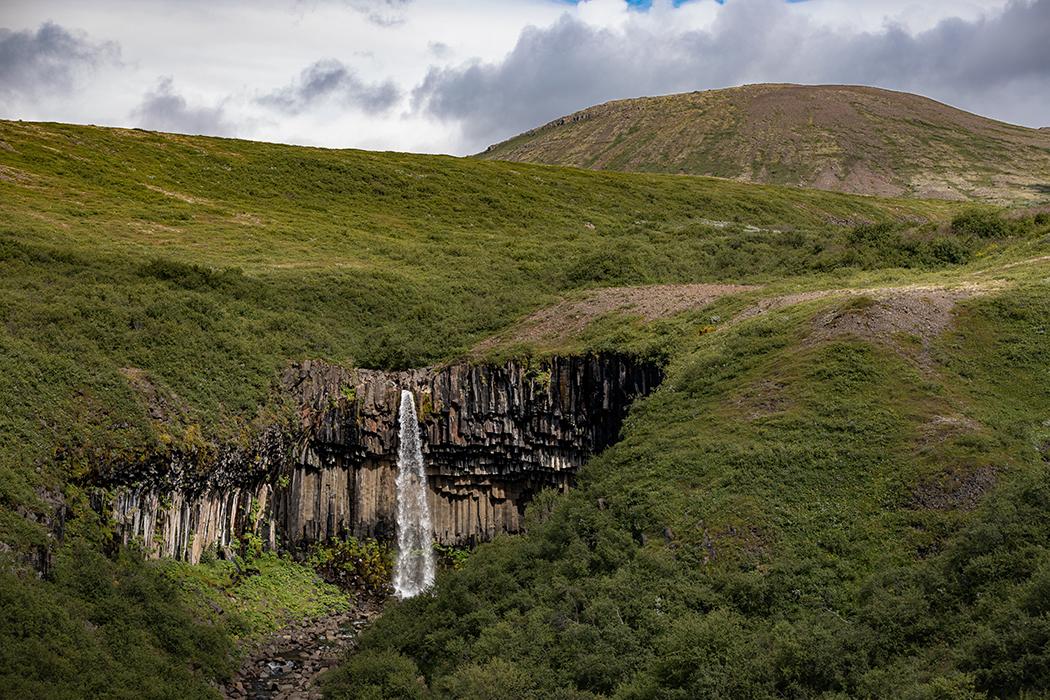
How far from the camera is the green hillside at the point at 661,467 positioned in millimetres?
19094

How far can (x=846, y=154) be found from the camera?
156m

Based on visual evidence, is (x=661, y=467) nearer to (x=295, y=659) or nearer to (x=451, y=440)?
(x=451, y=440)

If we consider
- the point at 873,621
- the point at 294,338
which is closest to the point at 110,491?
the point at 294,338

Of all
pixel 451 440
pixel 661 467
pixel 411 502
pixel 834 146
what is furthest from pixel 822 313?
pixel 834 146

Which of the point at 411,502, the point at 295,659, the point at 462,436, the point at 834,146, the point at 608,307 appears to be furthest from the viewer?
the point at 834,146

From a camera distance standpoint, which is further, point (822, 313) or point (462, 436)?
point (462, 436)

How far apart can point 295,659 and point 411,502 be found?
1011 cm

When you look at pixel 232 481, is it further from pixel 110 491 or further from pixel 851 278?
pixel 851 278

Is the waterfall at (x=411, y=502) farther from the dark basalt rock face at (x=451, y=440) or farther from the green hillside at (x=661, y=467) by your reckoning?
the green hillside at (x=661, y=467)

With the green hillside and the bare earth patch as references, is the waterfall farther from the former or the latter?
the bare earth patch

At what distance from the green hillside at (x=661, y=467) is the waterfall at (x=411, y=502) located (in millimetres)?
5121

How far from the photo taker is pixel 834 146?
16012 centimetres

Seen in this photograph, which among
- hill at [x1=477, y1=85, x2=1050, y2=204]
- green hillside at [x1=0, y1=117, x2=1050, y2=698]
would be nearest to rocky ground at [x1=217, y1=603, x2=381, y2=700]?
green hillside at [x1=0, y1=117, x2=1050, y2=698]

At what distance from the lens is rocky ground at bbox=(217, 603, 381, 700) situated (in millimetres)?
25656
